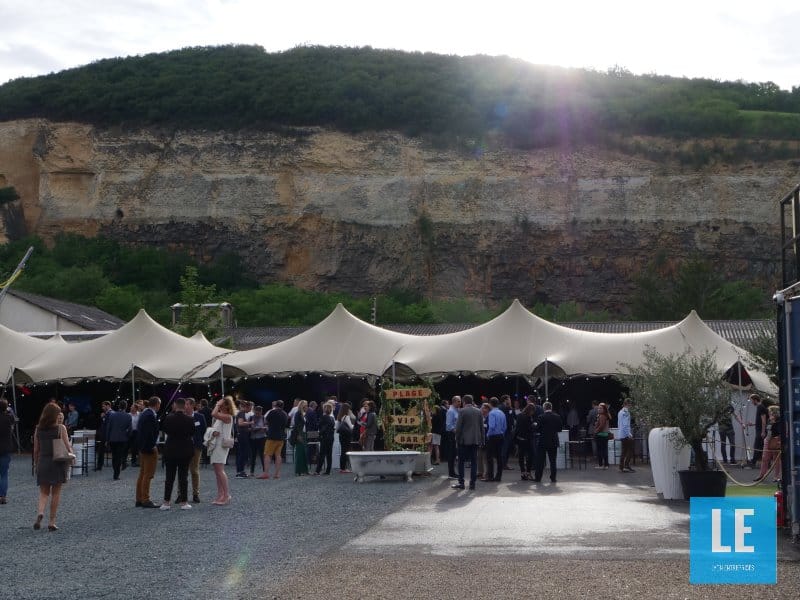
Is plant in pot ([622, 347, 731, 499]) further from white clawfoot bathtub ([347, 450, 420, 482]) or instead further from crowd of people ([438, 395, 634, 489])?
white clawfoot bathtub ([347, 450, 420, 482])

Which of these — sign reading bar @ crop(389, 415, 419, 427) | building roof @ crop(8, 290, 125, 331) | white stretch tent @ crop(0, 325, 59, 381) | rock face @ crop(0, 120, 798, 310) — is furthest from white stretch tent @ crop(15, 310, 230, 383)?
rock face @ crop(0, 120, 798, 310)

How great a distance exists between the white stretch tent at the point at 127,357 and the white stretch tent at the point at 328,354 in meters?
0.85

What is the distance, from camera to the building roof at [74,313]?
45.0 meters

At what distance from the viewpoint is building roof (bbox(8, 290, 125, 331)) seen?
4503 centimetres

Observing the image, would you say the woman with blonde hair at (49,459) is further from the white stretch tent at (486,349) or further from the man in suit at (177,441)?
the white stretch tent at (486,349)

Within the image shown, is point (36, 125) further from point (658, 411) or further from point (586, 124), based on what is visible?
point (658, 411)

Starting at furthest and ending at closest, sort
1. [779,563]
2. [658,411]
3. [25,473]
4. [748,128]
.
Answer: [748,128] → [25,473] → [658,411] → [779,563]

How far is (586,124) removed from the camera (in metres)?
84.5

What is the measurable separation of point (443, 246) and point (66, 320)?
124 ft

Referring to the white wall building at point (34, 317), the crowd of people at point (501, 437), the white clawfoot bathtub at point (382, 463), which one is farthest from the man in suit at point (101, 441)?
the white wall building at point (34, 317)

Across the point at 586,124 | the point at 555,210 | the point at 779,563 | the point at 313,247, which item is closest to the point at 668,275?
the point at 555,210

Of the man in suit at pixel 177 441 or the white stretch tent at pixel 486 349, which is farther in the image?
the white stretch tent at pixel 486 349

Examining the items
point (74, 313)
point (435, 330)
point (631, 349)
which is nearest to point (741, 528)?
point (631, 349)

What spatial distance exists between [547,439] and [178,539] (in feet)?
28.8
